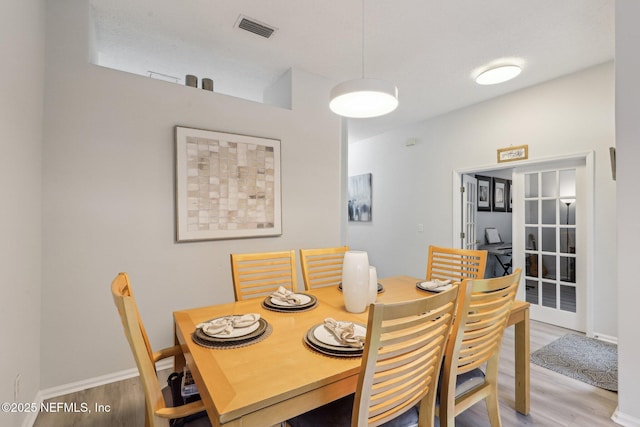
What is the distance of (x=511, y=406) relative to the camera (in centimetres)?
187

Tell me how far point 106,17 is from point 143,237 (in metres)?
1.64

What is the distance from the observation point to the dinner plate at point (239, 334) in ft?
3.80

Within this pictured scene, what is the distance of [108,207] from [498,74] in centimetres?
361

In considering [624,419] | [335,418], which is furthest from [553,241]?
[335,418]

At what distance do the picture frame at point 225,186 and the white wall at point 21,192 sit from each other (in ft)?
2.72

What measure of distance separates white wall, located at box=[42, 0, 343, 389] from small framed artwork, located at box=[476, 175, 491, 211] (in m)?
3.92

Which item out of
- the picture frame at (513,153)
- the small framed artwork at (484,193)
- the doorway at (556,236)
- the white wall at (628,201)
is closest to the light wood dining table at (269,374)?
the white wall at (628,201)

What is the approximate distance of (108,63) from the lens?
2.77m

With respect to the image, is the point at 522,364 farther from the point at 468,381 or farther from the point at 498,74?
the point at 498,74

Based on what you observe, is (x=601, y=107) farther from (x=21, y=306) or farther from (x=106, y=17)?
(x=21, y=306)

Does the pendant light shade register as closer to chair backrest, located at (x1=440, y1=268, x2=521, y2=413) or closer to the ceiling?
the ceiling

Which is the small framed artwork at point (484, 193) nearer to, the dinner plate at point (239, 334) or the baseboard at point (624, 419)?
the baseboard at point (624, 419)

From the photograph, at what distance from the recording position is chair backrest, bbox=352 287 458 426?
2.78 ft

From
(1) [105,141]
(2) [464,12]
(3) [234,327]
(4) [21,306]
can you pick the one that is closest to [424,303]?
(3) [234,327]
